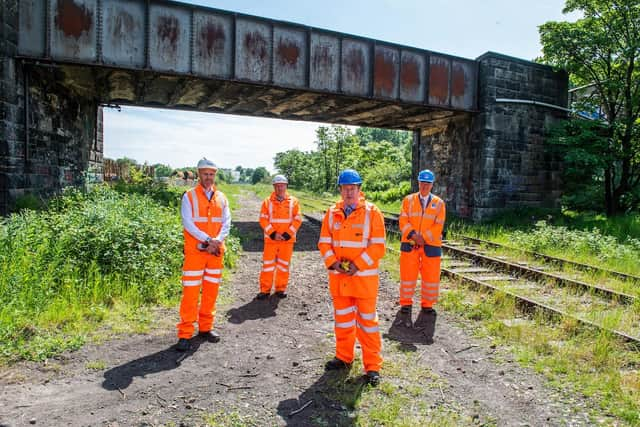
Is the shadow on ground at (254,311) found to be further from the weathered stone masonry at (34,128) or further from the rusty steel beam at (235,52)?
the rusty steel beam at (235,52)

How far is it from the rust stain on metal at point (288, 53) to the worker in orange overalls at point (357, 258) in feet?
31.4

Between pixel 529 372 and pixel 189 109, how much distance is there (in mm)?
14577

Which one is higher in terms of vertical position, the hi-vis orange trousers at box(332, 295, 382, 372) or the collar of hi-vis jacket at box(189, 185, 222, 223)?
the collar of hi-vis jacket at box(189, 185, 222, 223)

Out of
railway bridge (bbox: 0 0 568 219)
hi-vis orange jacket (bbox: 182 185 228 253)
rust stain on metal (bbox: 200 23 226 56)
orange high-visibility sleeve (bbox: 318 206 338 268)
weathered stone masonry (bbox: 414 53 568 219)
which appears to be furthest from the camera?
weathered stone masonry (bbox: 414 53 568 219)

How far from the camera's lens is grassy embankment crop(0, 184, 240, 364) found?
4758mm

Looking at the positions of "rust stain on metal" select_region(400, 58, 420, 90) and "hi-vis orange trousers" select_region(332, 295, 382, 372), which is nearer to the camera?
"hi-vis orange trousers" select_region(332, 295, 382, 372)

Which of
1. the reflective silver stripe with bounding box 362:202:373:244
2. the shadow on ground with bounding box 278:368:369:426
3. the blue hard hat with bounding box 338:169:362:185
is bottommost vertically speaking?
the shadow on ground with bounding box 278:368:369:426

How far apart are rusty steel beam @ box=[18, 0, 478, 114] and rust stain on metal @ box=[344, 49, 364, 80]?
0.03 m

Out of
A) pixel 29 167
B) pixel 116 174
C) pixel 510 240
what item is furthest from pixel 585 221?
pixel 116 174

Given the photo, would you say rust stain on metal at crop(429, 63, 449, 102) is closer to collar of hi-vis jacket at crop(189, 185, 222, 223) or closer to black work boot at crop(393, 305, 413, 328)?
black work boot at crop(393, 305, 413, 328)

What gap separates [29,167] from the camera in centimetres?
986

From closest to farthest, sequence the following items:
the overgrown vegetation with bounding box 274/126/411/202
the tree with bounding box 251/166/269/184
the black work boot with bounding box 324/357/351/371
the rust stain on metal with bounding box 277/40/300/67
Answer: the black work boot with bounding box 324/357/351/371 < the rust stain on metal with bounding box 277/40/300/67 < the overgrown vegetation with bounding box 274/126/411/202 < the tree with bounding box 251/166/269/184

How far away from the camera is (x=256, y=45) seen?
1219 centimetres

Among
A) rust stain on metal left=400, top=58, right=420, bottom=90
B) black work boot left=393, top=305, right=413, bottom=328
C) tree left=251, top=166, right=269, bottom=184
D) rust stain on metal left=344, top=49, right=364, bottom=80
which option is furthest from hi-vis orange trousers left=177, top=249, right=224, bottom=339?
tree left=251, top=166, right=269, bottom=184
